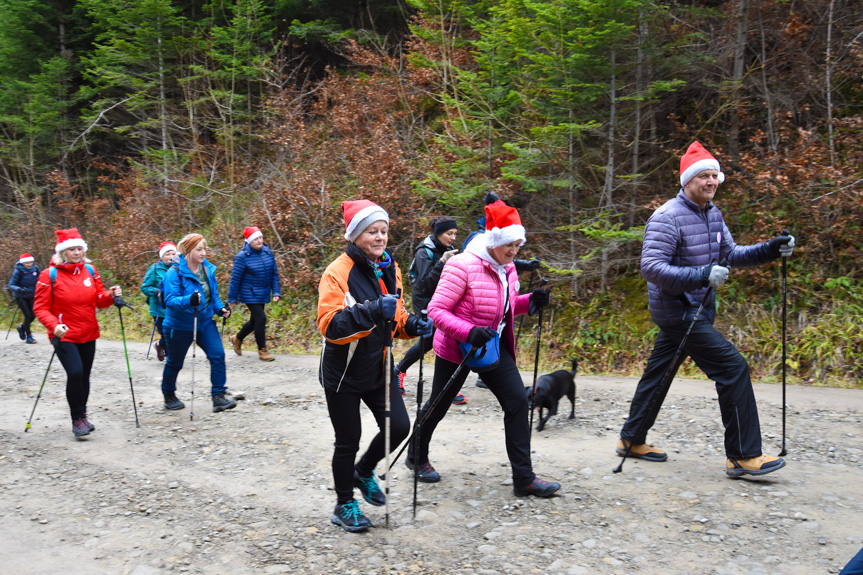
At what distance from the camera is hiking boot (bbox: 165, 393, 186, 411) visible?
8.23 meters

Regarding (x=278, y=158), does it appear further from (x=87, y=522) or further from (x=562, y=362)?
(x=87, y=522)

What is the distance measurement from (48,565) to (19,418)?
480cm

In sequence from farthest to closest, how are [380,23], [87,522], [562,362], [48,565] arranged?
[380,23], [562,362], [87,522], [48,565]

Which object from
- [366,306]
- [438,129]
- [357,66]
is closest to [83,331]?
[366,306]

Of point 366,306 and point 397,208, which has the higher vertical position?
point 397,208

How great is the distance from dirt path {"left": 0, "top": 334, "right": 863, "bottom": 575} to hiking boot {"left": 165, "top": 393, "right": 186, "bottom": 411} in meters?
0.13

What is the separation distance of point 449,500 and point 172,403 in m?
4.74

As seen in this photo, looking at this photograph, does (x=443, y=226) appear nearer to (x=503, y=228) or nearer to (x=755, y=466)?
(x=503, y=228)

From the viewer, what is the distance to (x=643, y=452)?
18.7 ft

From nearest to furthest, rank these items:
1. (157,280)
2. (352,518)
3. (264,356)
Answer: (352,518) < (157,280) < (264,356)

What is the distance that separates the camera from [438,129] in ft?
50.9

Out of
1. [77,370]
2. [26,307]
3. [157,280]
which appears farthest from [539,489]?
[26,307]

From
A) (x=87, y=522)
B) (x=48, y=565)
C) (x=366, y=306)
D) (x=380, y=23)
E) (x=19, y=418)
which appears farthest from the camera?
(x=380, y=23)

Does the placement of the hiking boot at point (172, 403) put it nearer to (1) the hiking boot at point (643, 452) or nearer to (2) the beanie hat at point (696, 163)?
(1) the hiking boot at point (643, 452)
